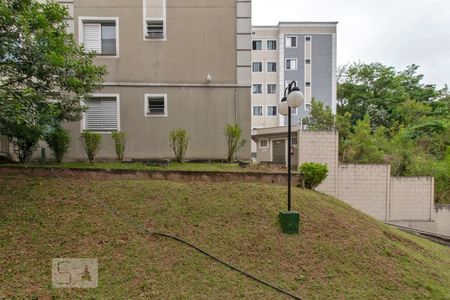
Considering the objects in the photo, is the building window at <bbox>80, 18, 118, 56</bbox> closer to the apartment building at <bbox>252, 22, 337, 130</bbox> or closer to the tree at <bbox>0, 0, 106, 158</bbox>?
the tree at <bbox>0, 0, 106, 158</bbox>

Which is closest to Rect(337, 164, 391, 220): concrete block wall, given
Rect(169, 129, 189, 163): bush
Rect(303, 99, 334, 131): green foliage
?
Rect(169, 129, 189, 163): bush

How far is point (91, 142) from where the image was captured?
8.16 metres

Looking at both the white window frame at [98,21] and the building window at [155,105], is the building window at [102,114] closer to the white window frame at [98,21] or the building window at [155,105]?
the building window at [155,105]

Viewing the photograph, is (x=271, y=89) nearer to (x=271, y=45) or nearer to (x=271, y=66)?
(x=271, y=66)

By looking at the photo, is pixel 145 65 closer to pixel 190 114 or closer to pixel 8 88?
pixel 190 114

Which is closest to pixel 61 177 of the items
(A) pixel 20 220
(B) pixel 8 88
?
(A) pixel 20 220

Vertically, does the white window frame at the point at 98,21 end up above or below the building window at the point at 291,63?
below

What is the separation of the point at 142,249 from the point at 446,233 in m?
11.6

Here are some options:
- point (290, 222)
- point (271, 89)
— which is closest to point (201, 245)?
point (290, 222)

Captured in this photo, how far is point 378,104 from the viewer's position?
86.5ft

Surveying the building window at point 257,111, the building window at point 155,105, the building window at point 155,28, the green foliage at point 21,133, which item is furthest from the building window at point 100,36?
the building window at point 257,111

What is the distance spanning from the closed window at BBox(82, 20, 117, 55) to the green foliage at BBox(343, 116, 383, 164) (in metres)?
11.2

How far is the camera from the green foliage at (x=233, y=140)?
884 centimetres

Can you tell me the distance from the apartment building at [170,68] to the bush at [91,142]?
1003 millimetres
